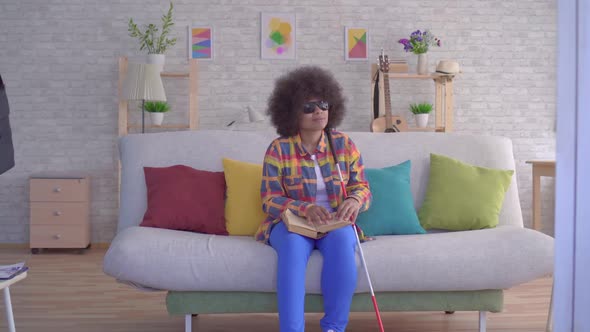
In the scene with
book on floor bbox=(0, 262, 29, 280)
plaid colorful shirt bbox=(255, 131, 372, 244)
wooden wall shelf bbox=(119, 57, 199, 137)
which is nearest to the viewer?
book on floor bbox=(0, 262, 29, 280)

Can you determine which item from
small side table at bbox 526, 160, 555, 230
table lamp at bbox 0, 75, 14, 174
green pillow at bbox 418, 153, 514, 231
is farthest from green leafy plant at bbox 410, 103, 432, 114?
table lamp at bbox 0, 75, 14, 174

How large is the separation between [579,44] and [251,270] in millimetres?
1994

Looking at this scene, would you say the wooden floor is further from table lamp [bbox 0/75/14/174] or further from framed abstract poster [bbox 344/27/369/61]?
framed abstract poster [bbox 344/27/369/61]

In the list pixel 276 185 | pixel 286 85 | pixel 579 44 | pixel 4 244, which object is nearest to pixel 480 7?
pixel 286 85

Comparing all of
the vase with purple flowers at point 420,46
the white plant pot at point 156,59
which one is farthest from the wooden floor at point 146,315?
the vase with purple flowers at point 420,46

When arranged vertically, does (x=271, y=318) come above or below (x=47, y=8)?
below

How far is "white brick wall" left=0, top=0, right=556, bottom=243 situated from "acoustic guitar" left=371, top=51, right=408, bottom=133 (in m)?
0.39

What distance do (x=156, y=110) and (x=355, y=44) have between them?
1855 mm

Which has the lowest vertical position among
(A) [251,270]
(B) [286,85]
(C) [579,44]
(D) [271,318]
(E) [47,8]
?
(D) [271,318]

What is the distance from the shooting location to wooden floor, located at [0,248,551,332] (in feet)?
9.47

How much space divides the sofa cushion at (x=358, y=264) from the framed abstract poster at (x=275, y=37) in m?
3.30

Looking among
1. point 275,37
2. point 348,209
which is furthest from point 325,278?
point 275,37

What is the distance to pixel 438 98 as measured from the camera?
5.50 meters

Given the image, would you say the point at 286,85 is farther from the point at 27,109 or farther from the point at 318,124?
the point at 27,109
